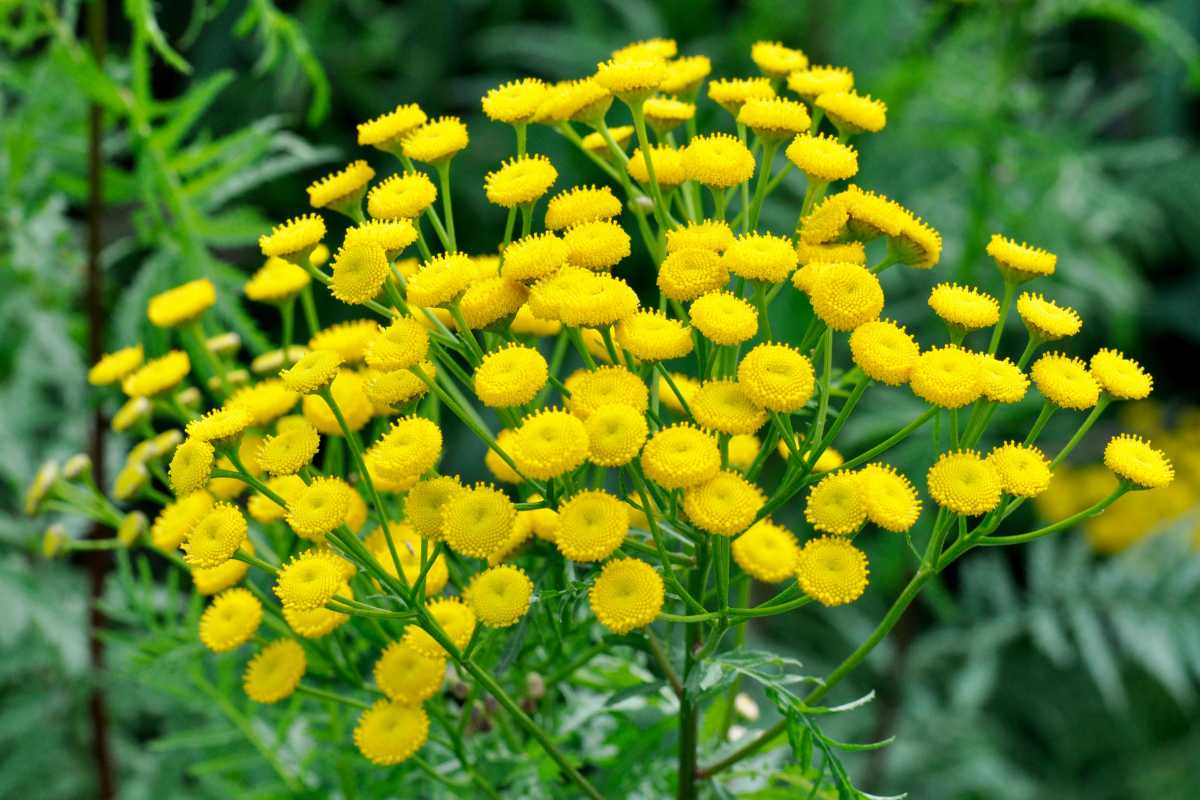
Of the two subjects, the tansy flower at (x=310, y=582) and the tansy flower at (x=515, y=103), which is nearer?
the tansy flower at (x=310, y=582)

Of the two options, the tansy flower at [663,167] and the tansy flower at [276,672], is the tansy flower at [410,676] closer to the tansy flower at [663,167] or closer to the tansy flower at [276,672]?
the tansy flower at [276,672]

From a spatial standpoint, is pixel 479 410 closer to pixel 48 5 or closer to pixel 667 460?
pixel 48 5

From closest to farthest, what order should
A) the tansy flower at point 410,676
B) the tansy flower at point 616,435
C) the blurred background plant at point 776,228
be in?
1. the tansy flower at point 616,435
2. the tansy flower at point 410,676
3. the blurred background plant at point 776,228

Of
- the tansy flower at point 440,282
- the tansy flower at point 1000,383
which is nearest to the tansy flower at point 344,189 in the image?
the tansy flower at point 440,282

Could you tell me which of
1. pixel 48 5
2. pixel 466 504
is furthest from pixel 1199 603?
pixel 48 5

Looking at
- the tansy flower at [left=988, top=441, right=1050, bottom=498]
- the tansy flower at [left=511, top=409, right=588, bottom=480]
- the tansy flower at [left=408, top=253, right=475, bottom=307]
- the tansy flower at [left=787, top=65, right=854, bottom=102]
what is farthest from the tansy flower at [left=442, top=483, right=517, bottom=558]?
the tansy flower at [left=787, top=65, right=854, bottom=102]

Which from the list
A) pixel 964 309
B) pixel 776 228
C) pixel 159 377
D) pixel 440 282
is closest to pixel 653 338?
pixel 440 282
